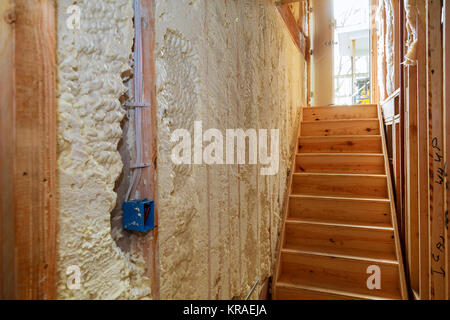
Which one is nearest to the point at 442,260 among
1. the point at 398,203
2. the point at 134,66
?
the point at 398,203

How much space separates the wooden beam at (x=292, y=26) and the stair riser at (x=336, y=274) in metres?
2.12

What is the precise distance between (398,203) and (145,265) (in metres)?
2.22

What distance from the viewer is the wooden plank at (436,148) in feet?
4.63

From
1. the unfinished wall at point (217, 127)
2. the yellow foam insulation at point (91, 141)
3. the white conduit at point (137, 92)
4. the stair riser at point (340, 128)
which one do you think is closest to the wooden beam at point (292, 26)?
the unfinished wall at point (217, 127)

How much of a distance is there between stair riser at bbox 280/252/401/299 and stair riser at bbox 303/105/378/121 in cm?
193

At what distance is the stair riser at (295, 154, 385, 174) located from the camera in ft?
8.99

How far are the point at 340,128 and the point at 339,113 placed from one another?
35 centimetres

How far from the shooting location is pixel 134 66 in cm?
81

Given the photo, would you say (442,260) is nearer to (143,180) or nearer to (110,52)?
(143,180)

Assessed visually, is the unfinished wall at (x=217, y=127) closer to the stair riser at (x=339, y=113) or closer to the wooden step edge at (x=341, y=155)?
the wooden step edge at (x=341, y=155)

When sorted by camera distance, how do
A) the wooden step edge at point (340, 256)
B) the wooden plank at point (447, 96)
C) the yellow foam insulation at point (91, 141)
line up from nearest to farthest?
the yellow foam insulation at point (91, 141), the wooden plank at point (447, 96), the wooden step edge at point (340, 256)

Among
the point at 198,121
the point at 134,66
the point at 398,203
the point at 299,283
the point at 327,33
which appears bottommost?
the point at 299,283

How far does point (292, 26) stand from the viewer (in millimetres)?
3090

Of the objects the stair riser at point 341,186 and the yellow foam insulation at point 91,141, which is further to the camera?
the stair riser at point 341,186
